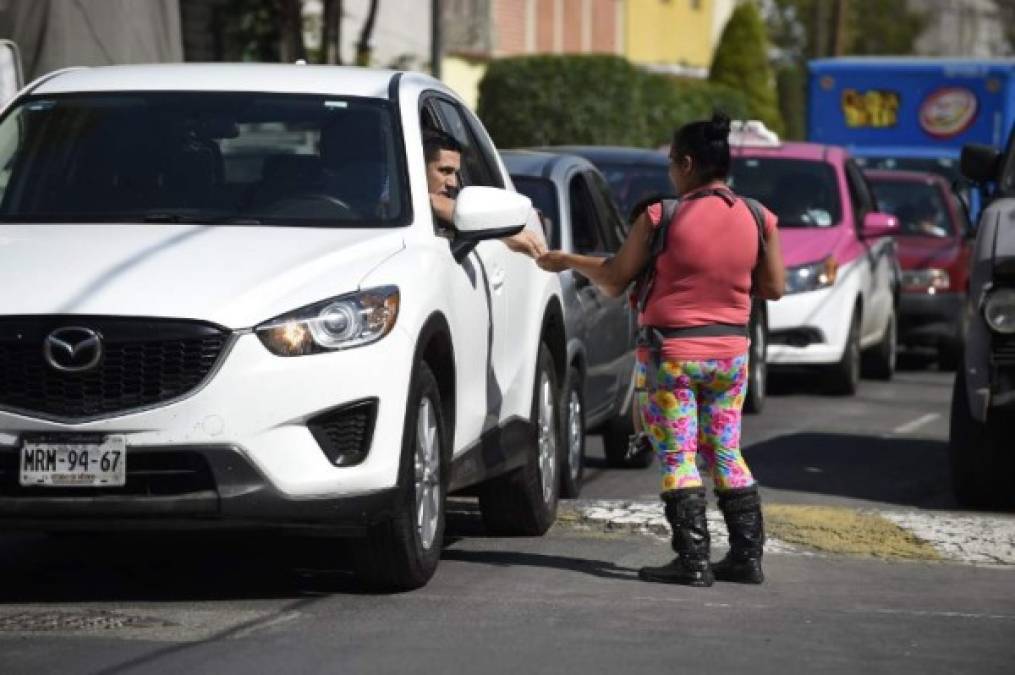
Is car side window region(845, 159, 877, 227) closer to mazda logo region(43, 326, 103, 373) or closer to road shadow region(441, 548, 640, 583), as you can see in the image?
road shadow region(441, 548, 640, 583)

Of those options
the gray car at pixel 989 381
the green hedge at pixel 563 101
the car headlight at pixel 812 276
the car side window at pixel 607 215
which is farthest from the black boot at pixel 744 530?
the green hedge at pixel 563 101

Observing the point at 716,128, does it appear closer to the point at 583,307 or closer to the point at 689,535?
the point at 689,535

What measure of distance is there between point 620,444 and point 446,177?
4.37m

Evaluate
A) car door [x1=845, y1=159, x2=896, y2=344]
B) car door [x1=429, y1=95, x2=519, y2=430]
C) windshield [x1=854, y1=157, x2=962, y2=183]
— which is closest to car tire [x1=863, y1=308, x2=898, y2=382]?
car door [x1=845, y1=159, x2=896, y2=344]

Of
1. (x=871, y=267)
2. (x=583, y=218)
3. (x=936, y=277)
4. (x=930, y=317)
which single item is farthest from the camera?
→ (x=936, y=277)

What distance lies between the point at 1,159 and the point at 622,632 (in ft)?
10.0

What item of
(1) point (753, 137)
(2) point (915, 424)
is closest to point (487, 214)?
(2) point (915, 424)

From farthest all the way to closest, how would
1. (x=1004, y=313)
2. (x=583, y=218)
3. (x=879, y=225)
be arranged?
(x=879, y=225) < (x=583, y=218) < (x=1004, y=313)

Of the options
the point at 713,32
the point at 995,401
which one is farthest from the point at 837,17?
the point at 995,401

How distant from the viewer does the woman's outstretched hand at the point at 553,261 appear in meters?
8.95

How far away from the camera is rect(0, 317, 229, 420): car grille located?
7570 mm

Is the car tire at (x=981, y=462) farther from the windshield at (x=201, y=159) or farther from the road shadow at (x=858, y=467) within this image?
the windshield at (x=201, y=159)

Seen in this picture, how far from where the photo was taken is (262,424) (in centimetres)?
759

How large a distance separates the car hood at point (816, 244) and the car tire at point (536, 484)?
7828 millimetres
